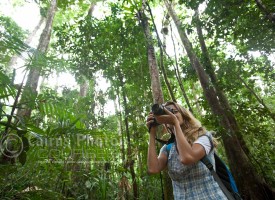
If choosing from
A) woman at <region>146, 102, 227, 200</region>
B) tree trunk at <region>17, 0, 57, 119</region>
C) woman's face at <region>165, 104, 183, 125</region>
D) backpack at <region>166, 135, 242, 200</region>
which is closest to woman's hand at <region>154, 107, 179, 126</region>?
woman at <region>146, 102, 227, 200</region>

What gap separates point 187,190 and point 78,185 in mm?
2588

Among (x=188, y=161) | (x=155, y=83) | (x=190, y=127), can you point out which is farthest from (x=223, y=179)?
(x=155, y=83)

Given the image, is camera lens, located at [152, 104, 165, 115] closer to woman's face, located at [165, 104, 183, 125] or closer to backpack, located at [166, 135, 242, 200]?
woman's face, located at [165, 104, 183, 125]

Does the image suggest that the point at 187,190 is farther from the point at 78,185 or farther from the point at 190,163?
the point at 78,185

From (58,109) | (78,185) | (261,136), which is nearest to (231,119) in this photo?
(261,136)

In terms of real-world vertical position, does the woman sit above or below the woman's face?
below

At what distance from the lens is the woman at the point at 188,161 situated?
1.46 m

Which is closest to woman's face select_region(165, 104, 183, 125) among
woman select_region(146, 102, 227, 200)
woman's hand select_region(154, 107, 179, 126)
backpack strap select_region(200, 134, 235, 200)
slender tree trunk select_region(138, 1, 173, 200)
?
woman select_region(146, 102, 227, 200)

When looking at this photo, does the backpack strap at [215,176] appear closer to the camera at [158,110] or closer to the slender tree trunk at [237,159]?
the camera at [158,110]

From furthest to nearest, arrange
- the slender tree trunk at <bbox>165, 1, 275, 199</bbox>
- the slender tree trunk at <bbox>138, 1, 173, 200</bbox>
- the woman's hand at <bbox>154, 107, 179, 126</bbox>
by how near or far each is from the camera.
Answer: the slender tree trunk at <bbox>165, 1, 275, 199</bbox>
the slender tree trunk at <bbox>138, 1, 173, 200</bbox>
the woman's hand at <bbox>154, 107, 179, 126</bbox>

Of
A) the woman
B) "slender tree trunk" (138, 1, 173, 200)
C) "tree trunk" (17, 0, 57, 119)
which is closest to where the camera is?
the woman

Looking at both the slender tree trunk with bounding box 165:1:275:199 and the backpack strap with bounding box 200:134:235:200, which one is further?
the slender tree trunk with bounding box 165:1:275:199

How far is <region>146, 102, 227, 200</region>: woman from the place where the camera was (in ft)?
4.80

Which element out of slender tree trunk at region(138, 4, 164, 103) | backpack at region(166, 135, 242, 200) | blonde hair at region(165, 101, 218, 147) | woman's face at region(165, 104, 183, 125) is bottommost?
backpack at region(166, 135, 242, 200)
